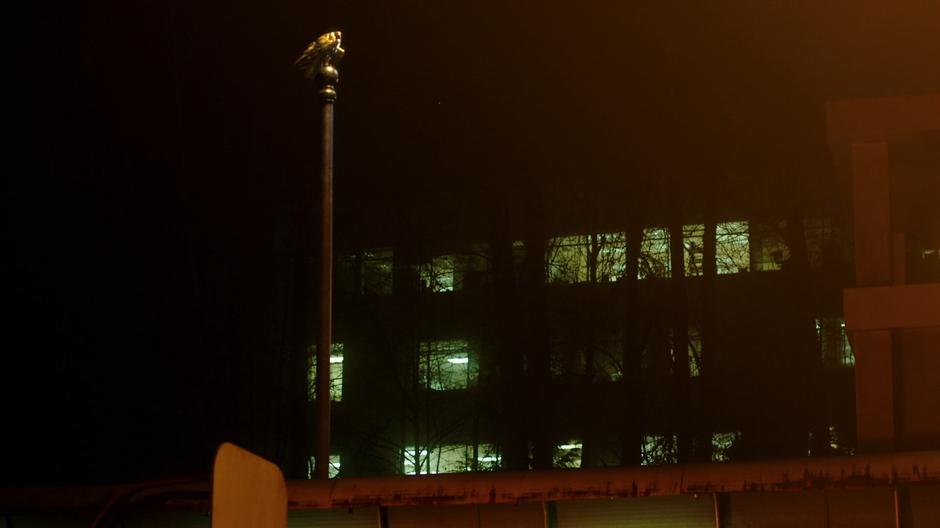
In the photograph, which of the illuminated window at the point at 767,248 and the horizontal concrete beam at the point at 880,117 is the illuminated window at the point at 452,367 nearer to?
the illuminated window at the point at 767,248

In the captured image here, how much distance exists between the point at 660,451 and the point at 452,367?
7.41 metres

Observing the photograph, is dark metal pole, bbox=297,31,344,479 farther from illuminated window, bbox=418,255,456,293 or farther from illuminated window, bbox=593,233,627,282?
illuminated window, bbox=418,255,456,293

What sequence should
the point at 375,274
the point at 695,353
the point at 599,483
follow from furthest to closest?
the point at 375,274, the point at 695,353, the point at 599,483

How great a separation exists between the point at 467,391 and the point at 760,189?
10.8 m

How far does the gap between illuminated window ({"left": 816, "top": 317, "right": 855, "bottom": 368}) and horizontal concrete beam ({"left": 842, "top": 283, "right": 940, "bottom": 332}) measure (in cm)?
1691

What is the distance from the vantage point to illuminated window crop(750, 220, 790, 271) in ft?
99.7

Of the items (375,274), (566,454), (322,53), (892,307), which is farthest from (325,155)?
(375,274)

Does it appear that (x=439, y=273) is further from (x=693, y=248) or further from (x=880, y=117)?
(x=880, y=117)

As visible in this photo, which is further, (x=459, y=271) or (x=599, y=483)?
(x=459, y=271)

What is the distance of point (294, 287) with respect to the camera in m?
33.0

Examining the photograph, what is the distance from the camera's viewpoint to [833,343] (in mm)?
30328

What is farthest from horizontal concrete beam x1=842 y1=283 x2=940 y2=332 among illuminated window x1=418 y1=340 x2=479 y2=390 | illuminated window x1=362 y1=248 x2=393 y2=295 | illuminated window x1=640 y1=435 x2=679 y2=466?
illuminated window x1=362 y1=248 x2=393 y2=295

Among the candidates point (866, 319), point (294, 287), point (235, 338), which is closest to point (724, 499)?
point (866, 319)

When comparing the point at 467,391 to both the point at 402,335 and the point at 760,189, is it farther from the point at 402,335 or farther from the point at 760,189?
the point at 760,189
